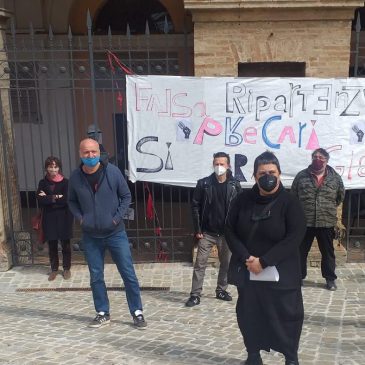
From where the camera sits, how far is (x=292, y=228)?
3518 mm

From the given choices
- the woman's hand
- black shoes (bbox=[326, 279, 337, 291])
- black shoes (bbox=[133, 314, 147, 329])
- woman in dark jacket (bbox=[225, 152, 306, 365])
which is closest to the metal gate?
black shoes (bbox=[133, 314, 147, 329])

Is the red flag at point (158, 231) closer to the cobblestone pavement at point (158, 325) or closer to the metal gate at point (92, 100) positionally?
the metal gate at point (92, 100)

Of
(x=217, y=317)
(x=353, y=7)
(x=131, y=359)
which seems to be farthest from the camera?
(x=353, y=7)

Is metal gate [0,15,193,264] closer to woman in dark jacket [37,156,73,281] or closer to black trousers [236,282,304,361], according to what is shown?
woman in dark jacket [37,156,73,281]

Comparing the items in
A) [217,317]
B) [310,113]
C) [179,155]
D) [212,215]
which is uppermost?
[310,113]

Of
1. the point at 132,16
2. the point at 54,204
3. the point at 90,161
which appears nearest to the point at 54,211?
the point at 54,204

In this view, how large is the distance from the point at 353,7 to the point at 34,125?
6.56 metres

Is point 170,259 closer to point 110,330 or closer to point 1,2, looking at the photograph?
point 110,330

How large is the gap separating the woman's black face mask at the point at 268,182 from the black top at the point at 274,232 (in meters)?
0.08

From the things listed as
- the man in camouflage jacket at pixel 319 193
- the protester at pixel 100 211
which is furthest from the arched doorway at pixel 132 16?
the protester at pixel 100 211

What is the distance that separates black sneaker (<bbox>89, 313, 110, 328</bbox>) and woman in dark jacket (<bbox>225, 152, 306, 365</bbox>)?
172 centimetres

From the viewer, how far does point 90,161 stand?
4.58 metres

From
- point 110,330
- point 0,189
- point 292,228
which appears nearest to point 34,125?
point 0,189

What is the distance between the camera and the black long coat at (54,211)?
629cm
